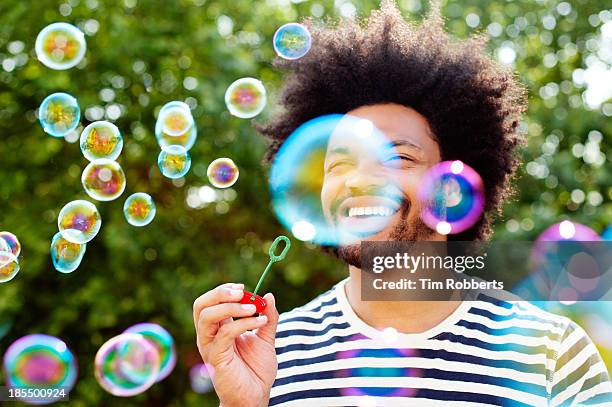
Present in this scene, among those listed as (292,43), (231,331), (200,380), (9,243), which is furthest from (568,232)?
(231,331)

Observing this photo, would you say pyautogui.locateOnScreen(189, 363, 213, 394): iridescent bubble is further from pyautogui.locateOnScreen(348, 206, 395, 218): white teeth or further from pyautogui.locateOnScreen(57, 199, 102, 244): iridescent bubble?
pyautogui.locateOnScreen(348, 206, 395, 218): white teeth

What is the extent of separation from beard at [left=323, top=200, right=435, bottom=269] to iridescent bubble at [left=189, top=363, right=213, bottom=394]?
2.51 meters

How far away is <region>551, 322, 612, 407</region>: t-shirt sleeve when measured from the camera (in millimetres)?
1693

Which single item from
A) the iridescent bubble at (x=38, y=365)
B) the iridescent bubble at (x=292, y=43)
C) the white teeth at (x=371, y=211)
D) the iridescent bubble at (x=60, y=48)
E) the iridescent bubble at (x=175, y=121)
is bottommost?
the iridescent bubble at (x=38, y=365)

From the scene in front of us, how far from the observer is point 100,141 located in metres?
2.69

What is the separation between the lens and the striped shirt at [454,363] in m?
1.72

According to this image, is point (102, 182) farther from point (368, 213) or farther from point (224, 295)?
point (224, 295)

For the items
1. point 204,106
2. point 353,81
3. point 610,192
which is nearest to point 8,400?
point 204,106

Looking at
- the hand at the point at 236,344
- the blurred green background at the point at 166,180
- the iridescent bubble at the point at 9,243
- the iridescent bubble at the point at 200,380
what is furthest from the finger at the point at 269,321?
the iridescent bubble at the point at 200,380

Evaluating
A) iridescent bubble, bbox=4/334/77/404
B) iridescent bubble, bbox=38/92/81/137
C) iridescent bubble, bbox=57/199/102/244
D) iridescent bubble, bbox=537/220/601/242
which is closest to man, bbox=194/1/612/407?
iridescent bubble, bbox=57/199/102/244

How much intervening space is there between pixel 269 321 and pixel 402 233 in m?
0.46

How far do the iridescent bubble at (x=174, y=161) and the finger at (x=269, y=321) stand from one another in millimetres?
1040

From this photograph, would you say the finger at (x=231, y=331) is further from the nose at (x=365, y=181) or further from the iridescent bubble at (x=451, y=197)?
the iridescent bubble at (x=451, y=197)

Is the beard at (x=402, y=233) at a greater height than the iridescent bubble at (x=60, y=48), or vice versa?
the iridescent bubble at (x=60, y=48)
